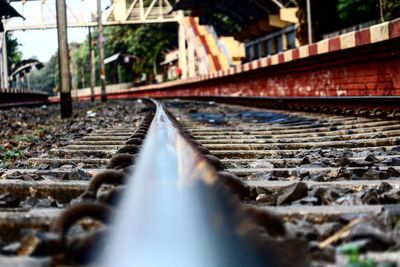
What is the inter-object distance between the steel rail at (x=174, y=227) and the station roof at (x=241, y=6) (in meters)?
21.3

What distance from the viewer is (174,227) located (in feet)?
3.78

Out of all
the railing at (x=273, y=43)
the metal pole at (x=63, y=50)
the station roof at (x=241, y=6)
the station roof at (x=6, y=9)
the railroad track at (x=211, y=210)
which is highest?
the station roof at (x=241, y=6)

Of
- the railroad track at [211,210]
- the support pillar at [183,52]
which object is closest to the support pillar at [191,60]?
the support pillar at [183,52]

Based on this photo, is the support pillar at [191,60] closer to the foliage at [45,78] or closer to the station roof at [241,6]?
the station roof at [241,6]

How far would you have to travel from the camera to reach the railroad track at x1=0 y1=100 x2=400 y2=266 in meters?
1.13

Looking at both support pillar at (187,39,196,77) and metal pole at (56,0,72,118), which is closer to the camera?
metal pole at (56,0,72,118)

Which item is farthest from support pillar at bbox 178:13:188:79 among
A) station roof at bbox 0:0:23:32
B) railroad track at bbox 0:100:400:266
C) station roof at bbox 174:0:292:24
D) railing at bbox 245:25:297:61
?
railroad track at bbox 0:100:400:266

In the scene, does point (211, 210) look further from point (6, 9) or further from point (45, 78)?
point (45, 78)

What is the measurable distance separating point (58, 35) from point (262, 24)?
16.7 meters

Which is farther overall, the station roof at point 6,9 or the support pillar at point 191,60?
the support pillar at point 191,60

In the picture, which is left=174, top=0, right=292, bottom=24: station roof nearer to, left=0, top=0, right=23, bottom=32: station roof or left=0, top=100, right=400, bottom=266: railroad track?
left=0, top=0, right=23, bottom=32: station roof

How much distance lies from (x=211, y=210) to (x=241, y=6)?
952 inches

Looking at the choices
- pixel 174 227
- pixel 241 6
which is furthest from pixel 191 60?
pixel 174 227

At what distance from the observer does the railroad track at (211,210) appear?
44.4 inches
